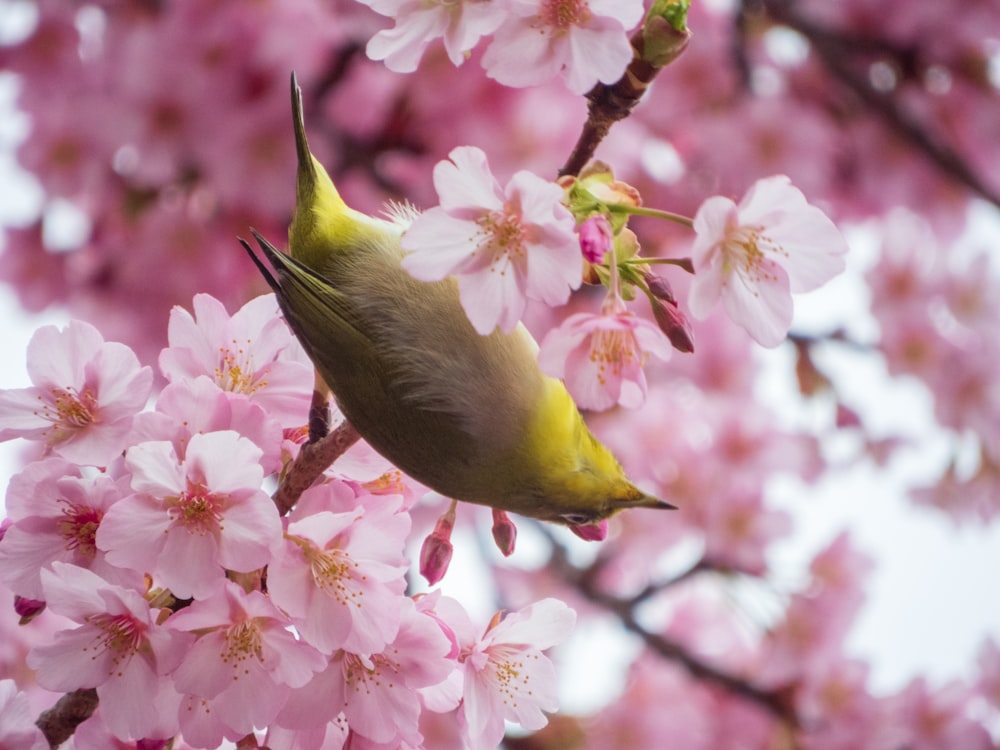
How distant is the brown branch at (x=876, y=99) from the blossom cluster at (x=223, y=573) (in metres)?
1.33

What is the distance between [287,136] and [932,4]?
114 centimetres

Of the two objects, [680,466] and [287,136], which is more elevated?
[287,136]

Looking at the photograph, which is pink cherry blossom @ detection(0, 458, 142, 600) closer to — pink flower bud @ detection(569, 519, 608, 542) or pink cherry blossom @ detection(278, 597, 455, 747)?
pink cherry blossom @ detection(278, 597, 455, 747)

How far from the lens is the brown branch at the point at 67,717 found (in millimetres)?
540

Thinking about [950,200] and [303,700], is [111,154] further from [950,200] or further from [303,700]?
[950,200]

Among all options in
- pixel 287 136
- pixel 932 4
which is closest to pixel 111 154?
pixel 287 136

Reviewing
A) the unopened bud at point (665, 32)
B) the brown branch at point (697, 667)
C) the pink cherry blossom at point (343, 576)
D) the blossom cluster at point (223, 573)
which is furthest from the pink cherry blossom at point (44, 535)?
the brown branch at point (697, 667)

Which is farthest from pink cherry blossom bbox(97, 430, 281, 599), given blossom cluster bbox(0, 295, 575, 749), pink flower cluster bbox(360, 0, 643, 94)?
pink flower cluster bbox(360, 0, 643, 94)

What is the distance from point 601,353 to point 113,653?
11.0 inches

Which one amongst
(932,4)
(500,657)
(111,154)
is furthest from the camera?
(932,4)

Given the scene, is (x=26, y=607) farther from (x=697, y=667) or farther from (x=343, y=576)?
(x=697, y=667)

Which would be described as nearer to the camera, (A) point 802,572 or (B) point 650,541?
(A) point 802,572

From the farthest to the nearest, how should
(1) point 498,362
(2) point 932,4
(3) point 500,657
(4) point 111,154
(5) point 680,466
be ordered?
(5) point 680,466 → (2) point 932,4 → (4) point 111,154 → (3) point 500,657 → (1) point 498,362

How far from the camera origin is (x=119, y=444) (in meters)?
0.50
